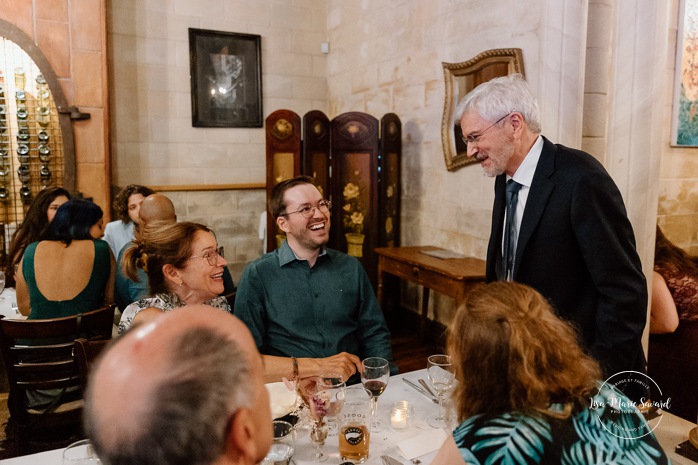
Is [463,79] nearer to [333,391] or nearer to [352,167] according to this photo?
[352,167]

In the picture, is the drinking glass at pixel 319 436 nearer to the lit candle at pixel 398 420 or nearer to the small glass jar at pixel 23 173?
the lit candle at pixel 398 420

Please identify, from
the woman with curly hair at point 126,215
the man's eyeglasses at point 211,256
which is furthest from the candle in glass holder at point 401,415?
the woman with curly hair at point 126,215

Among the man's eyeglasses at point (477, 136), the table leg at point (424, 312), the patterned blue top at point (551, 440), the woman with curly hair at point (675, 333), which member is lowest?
the table leg at point (424, 312)

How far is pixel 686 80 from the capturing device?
3.95m

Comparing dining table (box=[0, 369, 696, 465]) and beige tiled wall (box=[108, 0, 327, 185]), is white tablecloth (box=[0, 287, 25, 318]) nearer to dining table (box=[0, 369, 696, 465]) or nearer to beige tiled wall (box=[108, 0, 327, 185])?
dining table (box=[0, 369, 696, 465])

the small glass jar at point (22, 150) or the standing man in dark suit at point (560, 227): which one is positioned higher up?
the small glass jar at point (22, 150)

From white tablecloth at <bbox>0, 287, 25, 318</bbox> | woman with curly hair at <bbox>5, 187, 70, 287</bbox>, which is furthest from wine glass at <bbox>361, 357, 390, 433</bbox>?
woman with curly hair at <bbox>5, 187, 70, 287</bbox>

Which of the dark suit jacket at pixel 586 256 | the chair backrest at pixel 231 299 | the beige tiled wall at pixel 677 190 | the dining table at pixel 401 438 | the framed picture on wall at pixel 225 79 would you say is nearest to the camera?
the dining table at pixel 401 438

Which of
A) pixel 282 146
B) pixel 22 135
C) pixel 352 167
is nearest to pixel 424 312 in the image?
pixel 352 167

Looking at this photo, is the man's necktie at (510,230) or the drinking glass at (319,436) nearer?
the drinking glass at (319,436)

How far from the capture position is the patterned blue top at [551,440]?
1.08 meters

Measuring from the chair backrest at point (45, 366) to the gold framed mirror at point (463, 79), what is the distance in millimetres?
2696

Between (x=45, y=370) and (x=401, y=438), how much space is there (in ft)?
5.93

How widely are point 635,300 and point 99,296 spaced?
2.71 meters
